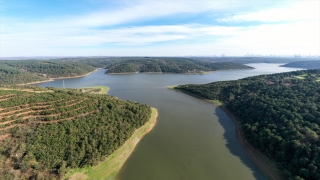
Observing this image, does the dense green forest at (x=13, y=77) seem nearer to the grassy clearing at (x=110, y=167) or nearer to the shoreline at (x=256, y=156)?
the grassy clearing at (x=110, y=167)

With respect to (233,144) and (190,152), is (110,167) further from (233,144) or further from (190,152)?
(233,144)

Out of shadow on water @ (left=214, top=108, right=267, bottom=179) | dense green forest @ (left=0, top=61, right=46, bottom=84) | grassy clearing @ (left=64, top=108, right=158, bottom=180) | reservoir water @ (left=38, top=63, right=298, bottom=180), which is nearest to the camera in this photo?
grassy clearing @ (left=64, top=108, right=158, bottom=180)

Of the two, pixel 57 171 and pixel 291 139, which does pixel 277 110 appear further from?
pixel 57 171

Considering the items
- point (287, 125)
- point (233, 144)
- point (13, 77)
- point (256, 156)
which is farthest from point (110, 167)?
point (13, 77)

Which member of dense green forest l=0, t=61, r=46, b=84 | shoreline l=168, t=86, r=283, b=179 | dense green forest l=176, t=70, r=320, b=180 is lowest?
shoreline l=168, t=86, r=283, b=179

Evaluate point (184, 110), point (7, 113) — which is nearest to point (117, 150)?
point (7, 113)

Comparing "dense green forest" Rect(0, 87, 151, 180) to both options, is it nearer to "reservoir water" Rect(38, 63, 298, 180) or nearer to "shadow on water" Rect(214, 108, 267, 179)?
"reservoir water" Rect(38, 63, 298, 180)

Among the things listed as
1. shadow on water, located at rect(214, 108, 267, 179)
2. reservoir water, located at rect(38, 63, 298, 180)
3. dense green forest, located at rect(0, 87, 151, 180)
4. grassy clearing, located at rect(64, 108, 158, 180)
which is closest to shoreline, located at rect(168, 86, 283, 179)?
shadow on water, located at rect(214, 108, 267, 179)
